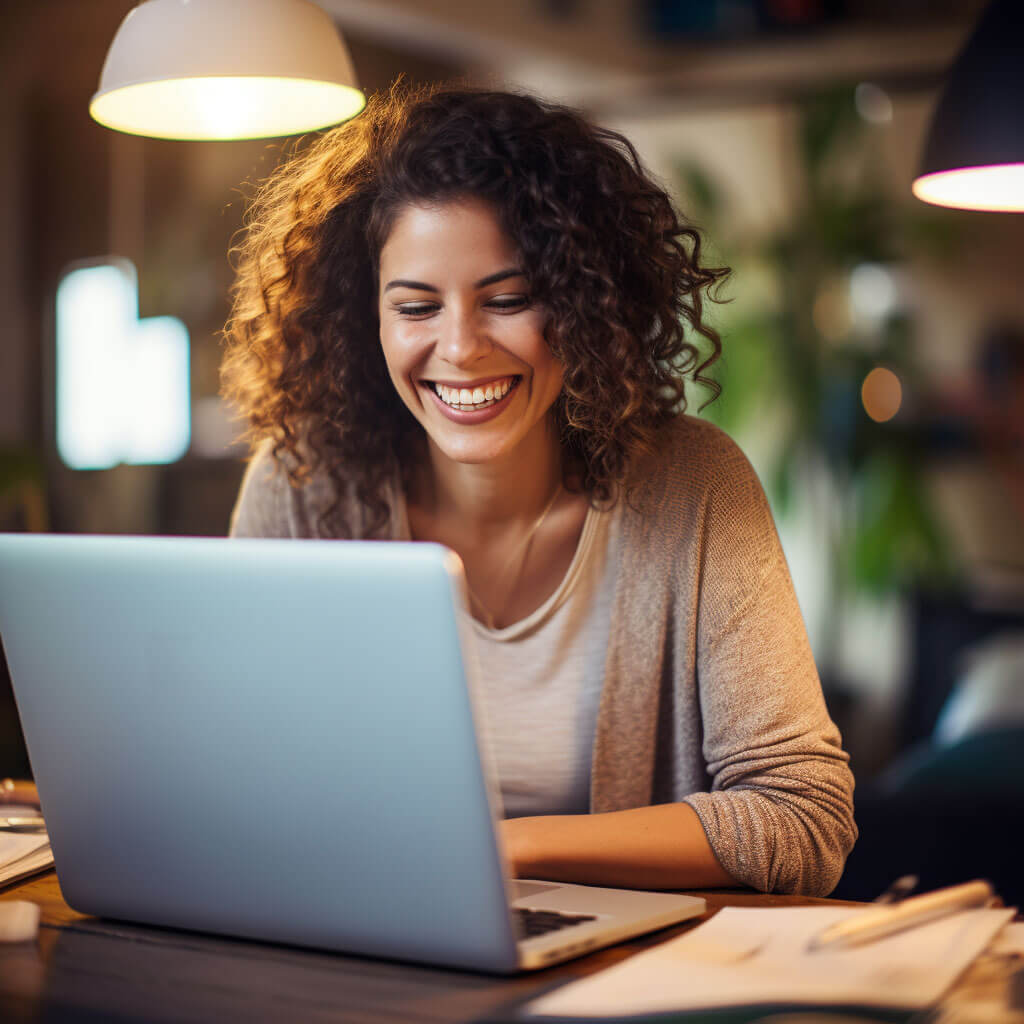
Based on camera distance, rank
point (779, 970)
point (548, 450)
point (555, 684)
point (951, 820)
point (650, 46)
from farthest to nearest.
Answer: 1. point (650, 46)
2. point (951, 820)
3. point (548, 450)
4. point (555, 684)
5. point (779, 970)

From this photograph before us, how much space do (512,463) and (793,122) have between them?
158 inches

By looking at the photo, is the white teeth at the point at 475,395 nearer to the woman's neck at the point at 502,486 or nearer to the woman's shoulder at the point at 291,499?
the woman's neck at the point at 502,486

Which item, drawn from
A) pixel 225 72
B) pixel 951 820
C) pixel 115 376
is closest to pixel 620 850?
pixel 225 72

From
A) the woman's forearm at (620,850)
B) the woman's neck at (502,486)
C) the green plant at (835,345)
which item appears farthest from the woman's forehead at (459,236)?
the green plant at (835,345)

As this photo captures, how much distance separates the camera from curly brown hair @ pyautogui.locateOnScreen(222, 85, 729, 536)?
1.42 meters

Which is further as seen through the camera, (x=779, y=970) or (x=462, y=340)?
(x=462, y=340)

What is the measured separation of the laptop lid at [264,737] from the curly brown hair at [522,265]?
2.25 feet

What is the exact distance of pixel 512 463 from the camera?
5.20 ft

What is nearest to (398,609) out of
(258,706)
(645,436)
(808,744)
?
(258,706)

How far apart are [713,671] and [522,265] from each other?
0.50 m

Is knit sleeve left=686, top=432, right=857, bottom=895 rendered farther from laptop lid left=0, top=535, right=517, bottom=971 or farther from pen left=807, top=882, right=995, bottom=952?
laptop lid left=0, top=535, right=517, bottom=971

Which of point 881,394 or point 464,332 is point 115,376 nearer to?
point 881,394

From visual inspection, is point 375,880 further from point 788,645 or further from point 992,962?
point 788,645

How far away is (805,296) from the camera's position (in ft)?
14.9
